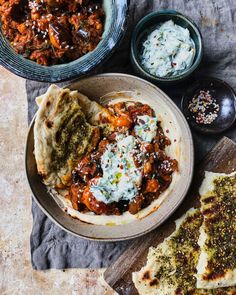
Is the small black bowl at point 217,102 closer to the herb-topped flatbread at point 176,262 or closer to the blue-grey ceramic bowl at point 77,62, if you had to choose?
the herb-topped flatbread at point 176,262

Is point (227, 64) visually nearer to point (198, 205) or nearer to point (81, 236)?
point (198, 205)

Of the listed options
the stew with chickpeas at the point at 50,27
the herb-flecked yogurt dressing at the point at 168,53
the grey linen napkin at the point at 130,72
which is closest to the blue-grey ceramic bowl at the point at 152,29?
the herb-flecked yogurt dressing at the point at 168,53

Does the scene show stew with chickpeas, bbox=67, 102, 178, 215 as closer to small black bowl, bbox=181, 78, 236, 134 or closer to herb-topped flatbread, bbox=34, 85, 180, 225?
herb-topped flatbread, bbox=34, 85, 180, 225

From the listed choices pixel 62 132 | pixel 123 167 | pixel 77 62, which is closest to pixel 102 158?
pixel 123 167

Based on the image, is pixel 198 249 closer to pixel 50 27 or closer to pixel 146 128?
pixel 146 128

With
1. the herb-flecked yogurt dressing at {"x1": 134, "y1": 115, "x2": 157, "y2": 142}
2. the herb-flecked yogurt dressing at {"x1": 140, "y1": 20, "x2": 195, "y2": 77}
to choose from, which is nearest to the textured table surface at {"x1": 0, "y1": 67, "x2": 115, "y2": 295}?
the herb-flecked yogurt dressing at {"x1": 134, "y1": 115, "x2": 157, "y2": 142}

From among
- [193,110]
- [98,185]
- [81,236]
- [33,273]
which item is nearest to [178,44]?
[193,110]
